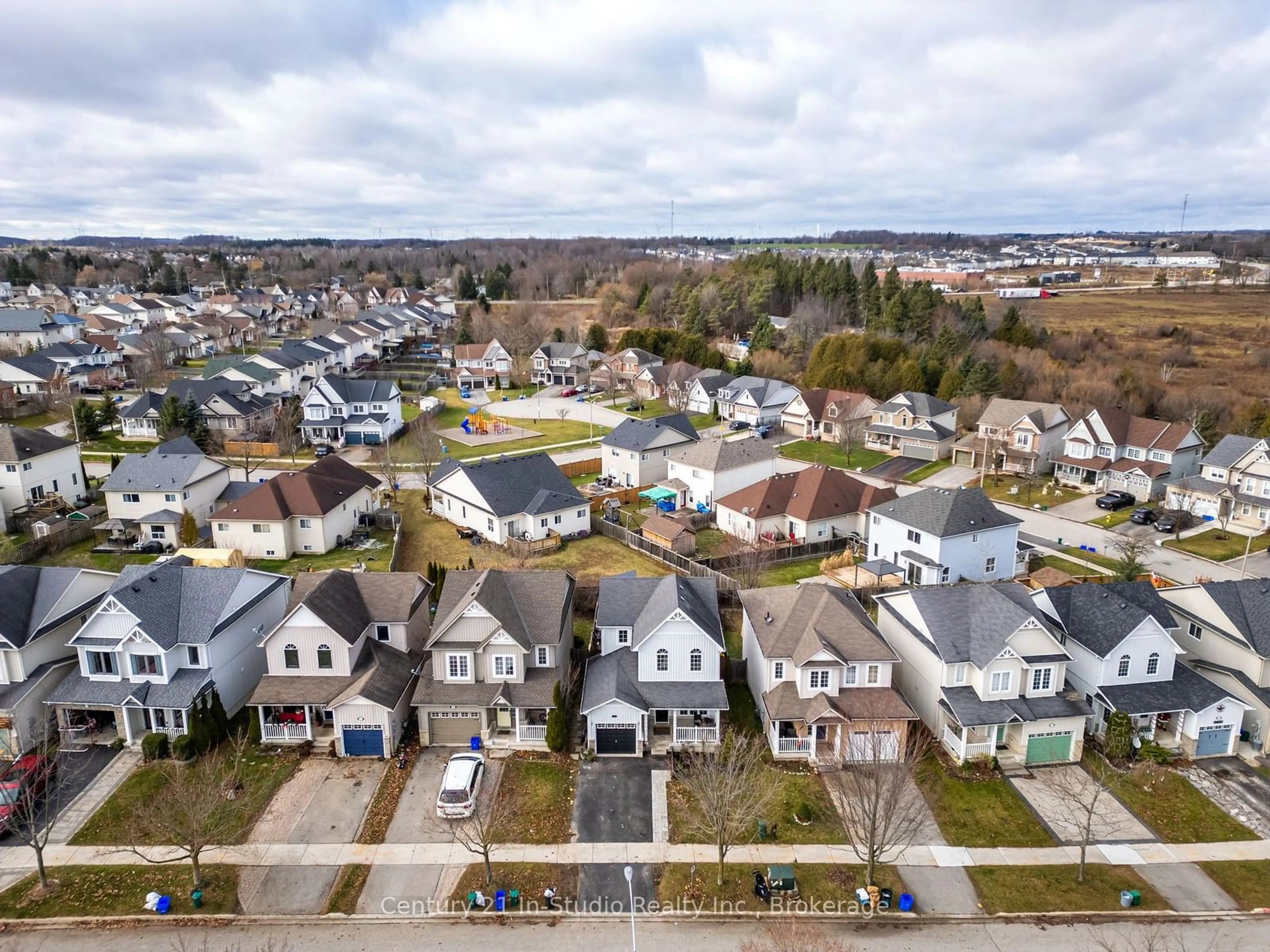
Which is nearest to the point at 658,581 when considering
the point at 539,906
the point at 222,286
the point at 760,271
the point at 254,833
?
the point at 539,906

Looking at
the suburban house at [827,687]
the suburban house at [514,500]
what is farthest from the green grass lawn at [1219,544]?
the suburban house at [514,500]

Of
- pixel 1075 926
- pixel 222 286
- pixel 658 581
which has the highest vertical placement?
pixel 222 286

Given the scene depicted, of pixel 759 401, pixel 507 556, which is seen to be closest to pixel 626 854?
pixel 507 556

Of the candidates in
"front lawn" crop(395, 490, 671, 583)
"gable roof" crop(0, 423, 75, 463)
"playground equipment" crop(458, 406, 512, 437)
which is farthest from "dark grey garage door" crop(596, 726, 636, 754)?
"playground equipment" crop(458, 406, 512, 437)

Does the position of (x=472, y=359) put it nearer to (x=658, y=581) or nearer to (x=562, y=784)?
(x=658, y=581)

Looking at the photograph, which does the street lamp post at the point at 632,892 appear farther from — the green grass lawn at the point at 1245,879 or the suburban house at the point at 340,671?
the green grass lawn at the point at 1245,879

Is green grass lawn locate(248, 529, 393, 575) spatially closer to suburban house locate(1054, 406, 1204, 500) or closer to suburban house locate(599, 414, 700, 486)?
suburban house locate(599, 414, 700, 486)
